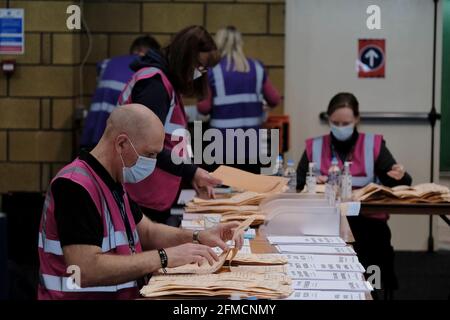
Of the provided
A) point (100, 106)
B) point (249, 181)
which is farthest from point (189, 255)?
point (100, 106)

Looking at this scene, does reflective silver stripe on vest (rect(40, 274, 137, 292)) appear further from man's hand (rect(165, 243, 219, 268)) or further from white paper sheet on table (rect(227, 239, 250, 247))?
white paper sheet on table (rect(227, 239, 250, 247))

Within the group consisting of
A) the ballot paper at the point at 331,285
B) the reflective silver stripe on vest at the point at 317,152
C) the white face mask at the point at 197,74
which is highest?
the white face mask at the point at 197,74

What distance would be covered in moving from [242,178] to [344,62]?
81.2 inches

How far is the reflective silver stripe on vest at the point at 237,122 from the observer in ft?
14.3

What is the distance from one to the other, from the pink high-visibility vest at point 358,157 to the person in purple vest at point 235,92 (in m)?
0.70

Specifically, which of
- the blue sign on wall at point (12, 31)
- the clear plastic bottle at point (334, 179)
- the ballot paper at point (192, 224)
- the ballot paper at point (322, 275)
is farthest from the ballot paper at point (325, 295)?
the blue sign on wall at point (12, 31)

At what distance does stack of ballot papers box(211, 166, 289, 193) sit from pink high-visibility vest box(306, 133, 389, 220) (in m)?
0.53

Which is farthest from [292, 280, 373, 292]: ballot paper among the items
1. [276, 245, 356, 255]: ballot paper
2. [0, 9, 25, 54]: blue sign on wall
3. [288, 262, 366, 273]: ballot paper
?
[0, 9, 25, 54]: blue sign on wall

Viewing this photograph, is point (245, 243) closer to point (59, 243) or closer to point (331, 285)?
point (331, 285)

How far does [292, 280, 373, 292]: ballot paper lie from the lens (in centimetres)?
190

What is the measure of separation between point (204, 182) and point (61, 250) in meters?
1.01

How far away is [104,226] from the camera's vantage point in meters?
1.97

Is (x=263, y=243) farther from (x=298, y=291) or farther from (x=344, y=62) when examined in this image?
(x=344, y=62)

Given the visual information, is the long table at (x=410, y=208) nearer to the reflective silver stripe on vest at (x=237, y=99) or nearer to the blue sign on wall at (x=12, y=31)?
the reflective silver stripe on vest at (x=237, y=99)
